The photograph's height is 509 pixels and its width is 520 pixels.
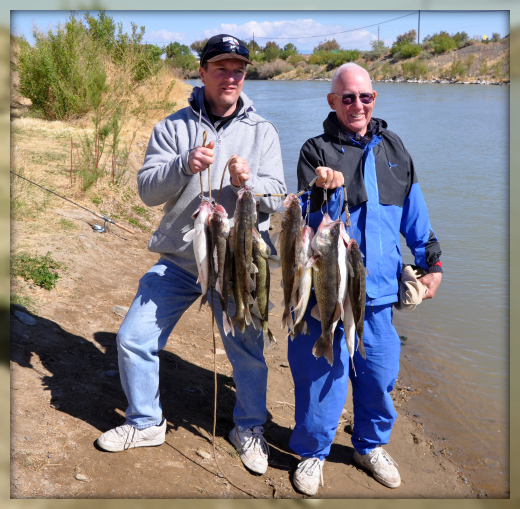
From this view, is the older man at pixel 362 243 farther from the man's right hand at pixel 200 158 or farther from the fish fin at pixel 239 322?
the man's right hand at pixel 200 158

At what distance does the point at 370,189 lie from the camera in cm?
343

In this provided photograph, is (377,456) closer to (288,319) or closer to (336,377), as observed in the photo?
(336,377)

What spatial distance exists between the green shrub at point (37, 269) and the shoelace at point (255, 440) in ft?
9.45

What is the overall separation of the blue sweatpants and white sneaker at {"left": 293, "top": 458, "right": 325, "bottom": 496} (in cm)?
5

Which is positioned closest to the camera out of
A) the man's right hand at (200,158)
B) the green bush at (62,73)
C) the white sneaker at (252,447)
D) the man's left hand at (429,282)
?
the man's right hand at (200,158)

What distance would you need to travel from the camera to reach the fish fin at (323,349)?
3.35 m

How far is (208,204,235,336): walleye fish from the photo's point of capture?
3.22 metres

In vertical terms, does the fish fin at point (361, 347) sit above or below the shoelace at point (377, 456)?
above

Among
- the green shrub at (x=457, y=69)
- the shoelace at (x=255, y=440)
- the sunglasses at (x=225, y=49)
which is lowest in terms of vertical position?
the shoelace at (x=255, y=440)

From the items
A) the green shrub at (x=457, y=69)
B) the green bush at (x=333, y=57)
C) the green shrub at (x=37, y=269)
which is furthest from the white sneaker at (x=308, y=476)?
the green bush at (x=333, y=57)

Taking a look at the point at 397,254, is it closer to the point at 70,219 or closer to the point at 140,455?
the point at 140,455

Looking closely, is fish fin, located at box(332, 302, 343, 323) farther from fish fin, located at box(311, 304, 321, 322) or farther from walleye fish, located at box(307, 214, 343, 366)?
fish fin, located at box(311, 304, 321, 322)

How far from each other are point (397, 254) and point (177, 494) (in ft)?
7.02

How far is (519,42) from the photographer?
2.68 m
